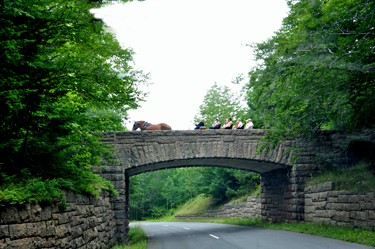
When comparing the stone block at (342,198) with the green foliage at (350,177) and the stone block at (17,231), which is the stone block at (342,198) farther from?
the stone block at (17,231)

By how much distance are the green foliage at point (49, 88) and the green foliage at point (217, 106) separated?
3485 centimetres

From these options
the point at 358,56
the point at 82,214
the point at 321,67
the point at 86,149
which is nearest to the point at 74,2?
the point at 86,149

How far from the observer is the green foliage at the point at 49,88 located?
5.72 m

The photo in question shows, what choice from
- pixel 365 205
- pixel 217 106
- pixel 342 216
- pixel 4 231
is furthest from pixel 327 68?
pixel 217 106

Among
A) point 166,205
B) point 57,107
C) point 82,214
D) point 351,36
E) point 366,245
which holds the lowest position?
point 166,205

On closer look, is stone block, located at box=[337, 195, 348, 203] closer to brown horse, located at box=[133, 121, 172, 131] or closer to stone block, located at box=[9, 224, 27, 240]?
brown horse, located at box=[133, 121, 172, 131]

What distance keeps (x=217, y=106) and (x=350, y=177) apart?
105 ft

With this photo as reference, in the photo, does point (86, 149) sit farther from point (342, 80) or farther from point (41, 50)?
point (342, 80)

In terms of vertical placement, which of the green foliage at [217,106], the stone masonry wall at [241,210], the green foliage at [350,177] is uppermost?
the green foliage at [217,106]

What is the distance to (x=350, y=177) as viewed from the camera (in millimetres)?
13266

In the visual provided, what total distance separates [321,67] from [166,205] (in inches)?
2264

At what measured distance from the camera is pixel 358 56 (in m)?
9.90

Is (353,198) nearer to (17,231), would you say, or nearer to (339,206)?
(339,206)

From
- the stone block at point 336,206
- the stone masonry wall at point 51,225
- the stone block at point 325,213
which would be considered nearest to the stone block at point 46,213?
the stone masonry wall at point 51,225
